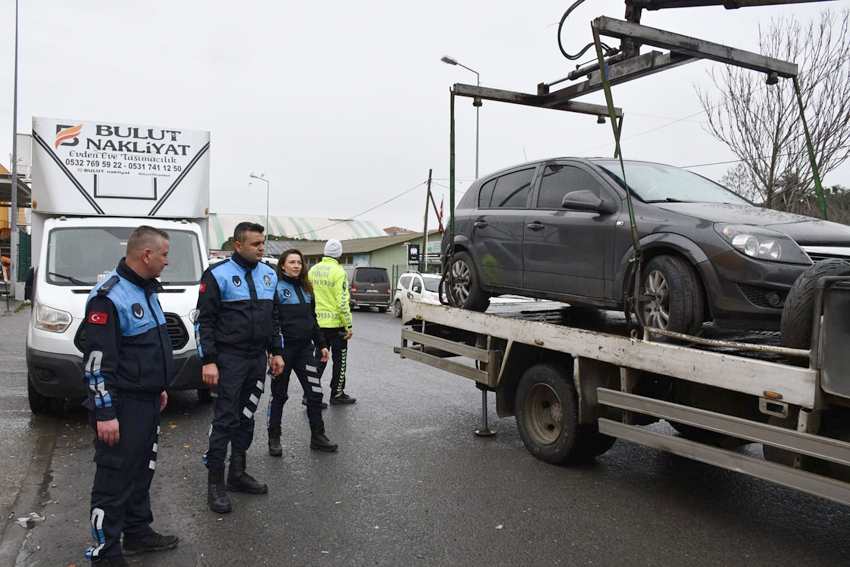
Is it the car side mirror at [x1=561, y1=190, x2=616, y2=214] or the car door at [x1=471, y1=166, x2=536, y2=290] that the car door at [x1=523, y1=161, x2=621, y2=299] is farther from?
the car door at [x1=471, y1=166, x2=536, y2=290]

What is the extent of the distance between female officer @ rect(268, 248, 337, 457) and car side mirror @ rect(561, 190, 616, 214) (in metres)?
2.36

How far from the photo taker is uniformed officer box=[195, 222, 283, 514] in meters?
4.66

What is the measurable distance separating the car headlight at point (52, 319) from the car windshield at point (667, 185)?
5.19 meters

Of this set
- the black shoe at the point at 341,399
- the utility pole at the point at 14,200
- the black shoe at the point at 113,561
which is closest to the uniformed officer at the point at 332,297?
the black shoe at the point at 341,399

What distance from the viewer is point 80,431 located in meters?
6.68

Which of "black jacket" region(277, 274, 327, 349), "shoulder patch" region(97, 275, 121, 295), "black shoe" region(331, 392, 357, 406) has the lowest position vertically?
"black shoe" region(331, 392, 357, 406)

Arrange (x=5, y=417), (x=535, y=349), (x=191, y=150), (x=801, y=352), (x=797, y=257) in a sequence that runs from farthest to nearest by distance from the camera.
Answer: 1. (x=191, y=150)
2. (x=5, y=417)
3. (x=535, y=349)
4. (x=797, y=257)
5. (x=801, y=352)

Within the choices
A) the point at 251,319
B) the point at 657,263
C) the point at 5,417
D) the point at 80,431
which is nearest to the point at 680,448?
the point at 657,263

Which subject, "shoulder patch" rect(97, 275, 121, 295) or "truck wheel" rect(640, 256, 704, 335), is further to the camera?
"truck wheel" rect(640, 256, 704, 335)

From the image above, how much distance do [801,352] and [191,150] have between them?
26.6ft

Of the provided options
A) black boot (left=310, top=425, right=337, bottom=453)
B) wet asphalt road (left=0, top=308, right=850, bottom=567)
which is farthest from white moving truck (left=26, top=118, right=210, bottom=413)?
black boot (left=310, top=425, right=337, bottom=453)

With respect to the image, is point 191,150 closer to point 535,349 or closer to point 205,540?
point 535,349

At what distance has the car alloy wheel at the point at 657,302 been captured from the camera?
4.89 m

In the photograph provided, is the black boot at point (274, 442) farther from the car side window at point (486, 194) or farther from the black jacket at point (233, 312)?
the car side window at point (486, 194)
